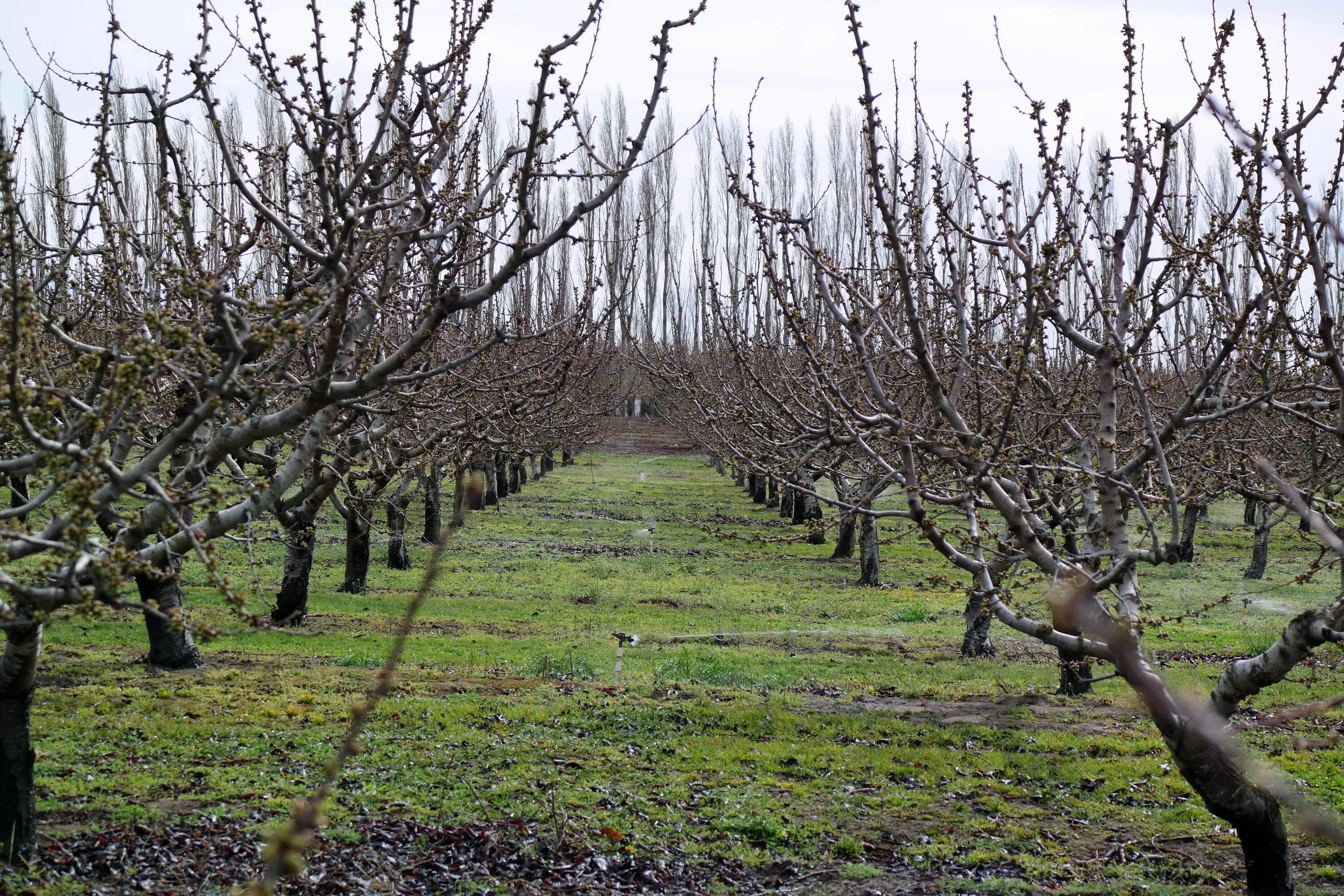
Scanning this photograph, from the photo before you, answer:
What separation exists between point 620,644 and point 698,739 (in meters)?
4.45

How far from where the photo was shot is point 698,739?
9.31 metres

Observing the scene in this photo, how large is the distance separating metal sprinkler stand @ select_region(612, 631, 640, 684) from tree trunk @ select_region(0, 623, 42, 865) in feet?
21.5

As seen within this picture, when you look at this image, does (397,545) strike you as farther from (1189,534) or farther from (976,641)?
(1189,534)

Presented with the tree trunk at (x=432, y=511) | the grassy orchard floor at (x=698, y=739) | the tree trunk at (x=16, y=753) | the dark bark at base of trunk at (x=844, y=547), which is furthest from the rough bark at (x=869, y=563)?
the tree trunk at (x=16, y=753)

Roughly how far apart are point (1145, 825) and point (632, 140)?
5.79 meters

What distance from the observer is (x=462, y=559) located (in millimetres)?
21875

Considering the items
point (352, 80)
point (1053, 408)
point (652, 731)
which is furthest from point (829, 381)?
point (652, 731)

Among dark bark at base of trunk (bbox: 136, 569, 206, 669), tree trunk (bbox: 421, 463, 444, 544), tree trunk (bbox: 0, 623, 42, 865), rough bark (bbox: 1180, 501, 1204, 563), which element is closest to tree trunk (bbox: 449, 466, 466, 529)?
tree trunk (bbox: 0, 623, 42, 865)

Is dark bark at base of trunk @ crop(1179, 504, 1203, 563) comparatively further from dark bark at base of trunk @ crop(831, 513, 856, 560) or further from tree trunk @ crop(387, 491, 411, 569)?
tree trunk @ crop(387, 491, 411, 569)

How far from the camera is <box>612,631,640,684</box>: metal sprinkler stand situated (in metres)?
12.2

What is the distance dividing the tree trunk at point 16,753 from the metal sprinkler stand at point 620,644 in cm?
654

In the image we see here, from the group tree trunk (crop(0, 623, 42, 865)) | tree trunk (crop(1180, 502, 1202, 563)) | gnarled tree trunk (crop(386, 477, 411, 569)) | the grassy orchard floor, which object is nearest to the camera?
tree trunk (crop(0, 623, 42, 865))

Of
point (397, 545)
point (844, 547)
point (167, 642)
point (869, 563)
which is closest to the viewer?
point (167, 642)

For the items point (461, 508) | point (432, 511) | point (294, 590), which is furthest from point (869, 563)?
point (461, 508)
